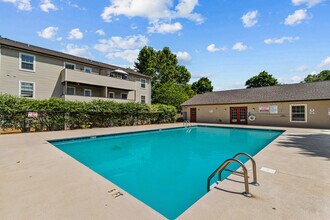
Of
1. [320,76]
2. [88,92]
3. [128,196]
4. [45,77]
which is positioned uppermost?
[320,76]

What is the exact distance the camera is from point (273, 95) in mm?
18188

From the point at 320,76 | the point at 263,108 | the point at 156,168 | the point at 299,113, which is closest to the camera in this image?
A: the point at 156,168

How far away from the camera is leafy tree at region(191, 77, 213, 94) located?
43.9 meters

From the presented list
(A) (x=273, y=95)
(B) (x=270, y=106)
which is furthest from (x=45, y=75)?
(A) (x=273, y=95)

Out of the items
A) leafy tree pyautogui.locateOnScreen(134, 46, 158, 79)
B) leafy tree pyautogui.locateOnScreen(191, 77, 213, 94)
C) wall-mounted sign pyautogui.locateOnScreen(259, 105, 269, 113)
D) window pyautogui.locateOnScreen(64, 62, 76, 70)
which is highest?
leafy tree pyautogui.locateOnScreen(134, 46, 158, 79)

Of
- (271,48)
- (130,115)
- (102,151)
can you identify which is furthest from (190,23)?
(102,151)

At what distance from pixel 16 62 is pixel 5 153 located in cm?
1166

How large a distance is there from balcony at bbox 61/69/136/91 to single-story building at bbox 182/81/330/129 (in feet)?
30.2

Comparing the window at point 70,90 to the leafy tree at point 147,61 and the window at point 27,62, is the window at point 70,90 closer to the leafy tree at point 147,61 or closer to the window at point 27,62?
the window at point 27,62

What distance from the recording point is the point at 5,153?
595 cm

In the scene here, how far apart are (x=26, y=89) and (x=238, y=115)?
70.0ft

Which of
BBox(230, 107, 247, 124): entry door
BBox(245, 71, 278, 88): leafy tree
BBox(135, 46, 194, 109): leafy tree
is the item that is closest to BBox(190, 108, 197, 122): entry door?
BBox(230, 107, 247, 124): entry door

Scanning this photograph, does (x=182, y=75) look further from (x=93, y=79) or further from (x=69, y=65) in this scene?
(x=69, y=65)

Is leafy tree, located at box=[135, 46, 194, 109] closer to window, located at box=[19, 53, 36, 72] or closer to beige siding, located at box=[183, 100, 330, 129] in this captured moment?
beige siding, located at box=[183, 100, 330, 129]
